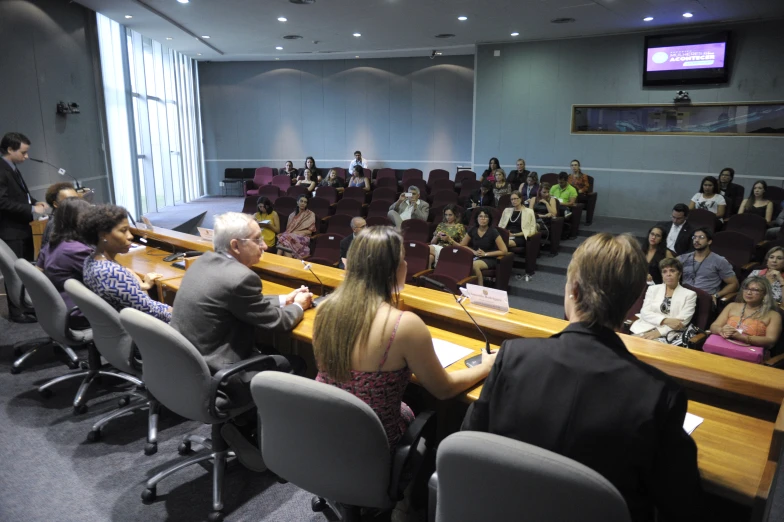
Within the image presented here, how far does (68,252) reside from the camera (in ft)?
10.2

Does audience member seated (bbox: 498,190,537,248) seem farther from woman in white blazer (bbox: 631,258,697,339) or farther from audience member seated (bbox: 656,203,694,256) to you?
woman in white blazer (bbox: 631,258,697,339)

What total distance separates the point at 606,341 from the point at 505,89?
1049 centimetres

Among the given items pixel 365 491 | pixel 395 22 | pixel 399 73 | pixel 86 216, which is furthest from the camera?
pixel 399 73

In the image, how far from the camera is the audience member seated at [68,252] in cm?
309

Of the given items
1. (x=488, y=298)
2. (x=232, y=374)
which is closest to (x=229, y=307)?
(x=232, y=374)

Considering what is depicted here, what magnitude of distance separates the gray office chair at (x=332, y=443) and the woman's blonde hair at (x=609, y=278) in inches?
26.7

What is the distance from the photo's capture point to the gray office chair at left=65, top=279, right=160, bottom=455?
2.50 metres

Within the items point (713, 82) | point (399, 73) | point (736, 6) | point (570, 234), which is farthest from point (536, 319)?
point (399, 73)

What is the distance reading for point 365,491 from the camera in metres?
1.66

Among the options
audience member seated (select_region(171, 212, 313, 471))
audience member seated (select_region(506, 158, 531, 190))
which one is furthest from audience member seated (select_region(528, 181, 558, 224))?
audience member seated (select_region(171, 212, 313, 471))

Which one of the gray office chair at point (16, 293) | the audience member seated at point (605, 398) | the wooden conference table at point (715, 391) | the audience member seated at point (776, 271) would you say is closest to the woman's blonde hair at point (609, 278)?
the audience member seated at point (605, 398)

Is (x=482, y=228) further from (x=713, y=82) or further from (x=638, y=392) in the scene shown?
(x=713, y=82)

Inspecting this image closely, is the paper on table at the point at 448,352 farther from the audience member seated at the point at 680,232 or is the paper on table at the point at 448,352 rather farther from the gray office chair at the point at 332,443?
the audience member seated at the point at 680,232

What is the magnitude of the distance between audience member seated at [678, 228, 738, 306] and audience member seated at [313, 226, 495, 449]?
384 centimetres
